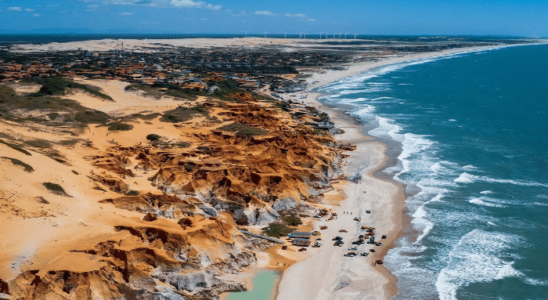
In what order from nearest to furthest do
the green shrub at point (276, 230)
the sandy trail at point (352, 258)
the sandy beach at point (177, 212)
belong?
the sandy beach at point (177, 212)
the sandy trail at point (352, 258)
the green shrub at point (276, 230)

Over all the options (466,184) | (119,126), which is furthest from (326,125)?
(119,126)

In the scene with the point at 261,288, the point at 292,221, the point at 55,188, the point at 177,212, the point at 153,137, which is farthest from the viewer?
the point at 153,137

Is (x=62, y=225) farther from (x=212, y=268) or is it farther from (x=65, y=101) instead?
(x=65, y=101)

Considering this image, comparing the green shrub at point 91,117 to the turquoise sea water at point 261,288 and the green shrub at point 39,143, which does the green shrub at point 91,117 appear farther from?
the turquoise sea water at point 261,288

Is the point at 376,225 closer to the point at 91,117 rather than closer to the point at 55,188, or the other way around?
the point at 55,188

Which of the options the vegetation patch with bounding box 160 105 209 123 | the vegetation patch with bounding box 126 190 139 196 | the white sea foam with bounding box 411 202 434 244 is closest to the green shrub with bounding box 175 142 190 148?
the vegetation patch with bounding box 160 105 209 123

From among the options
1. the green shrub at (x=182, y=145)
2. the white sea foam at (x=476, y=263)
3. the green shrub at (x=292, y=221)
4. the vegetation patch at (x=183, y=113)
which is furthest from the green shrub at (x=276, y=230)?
the vegetation patch at (x=183, y=113)

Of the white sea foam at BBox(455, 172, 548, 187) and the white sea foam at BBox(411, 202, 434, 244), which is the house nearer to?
the white sea foam at BBox(455, 172, 548, 187)

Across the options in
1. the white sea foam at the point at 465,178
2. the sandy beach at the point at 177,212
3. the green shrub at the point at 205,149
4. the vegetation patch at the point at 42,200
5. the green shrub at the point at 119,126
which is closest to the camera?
the sandy beach at the point at 177,212
